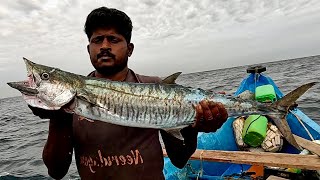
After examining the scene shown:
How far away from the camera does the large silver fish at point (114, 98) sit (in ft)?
8.30

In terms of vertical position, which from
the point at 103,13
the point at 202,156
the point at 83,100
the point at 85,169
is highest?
the point at 103,13

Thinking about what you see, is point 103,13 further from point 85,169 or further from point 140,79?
point 85,169

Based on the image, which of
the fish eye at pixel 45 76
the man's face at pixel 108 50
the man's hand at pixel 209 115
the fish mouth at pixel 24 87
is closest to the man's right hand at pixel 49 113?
the fish mouth at pixel 24 87

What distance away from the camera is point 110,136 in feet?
9.00

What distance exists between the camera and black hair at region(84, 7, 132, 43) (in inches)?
115

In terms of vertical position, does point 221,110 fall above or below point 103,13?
below

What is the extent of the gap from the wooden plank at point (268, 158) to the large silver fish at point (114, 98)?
1.72 metres

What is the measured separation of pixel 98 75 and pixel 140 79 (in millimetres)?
440

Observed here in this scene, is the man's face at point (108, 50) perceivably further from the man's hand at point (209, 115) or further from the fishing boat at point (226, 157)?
the fishing boat at point (226, 157)

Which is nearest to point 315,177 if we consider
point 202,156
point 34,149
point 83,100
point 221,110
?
point 202,156

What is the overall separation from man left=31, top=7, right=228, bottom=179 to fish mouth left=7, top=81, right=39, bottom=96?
15cm

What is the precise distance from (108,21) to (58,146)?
50.3 inches

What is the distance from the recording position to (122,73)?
3.07 m

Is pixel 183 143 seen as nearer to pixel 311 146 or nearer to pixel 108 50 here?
pixel 108 50
